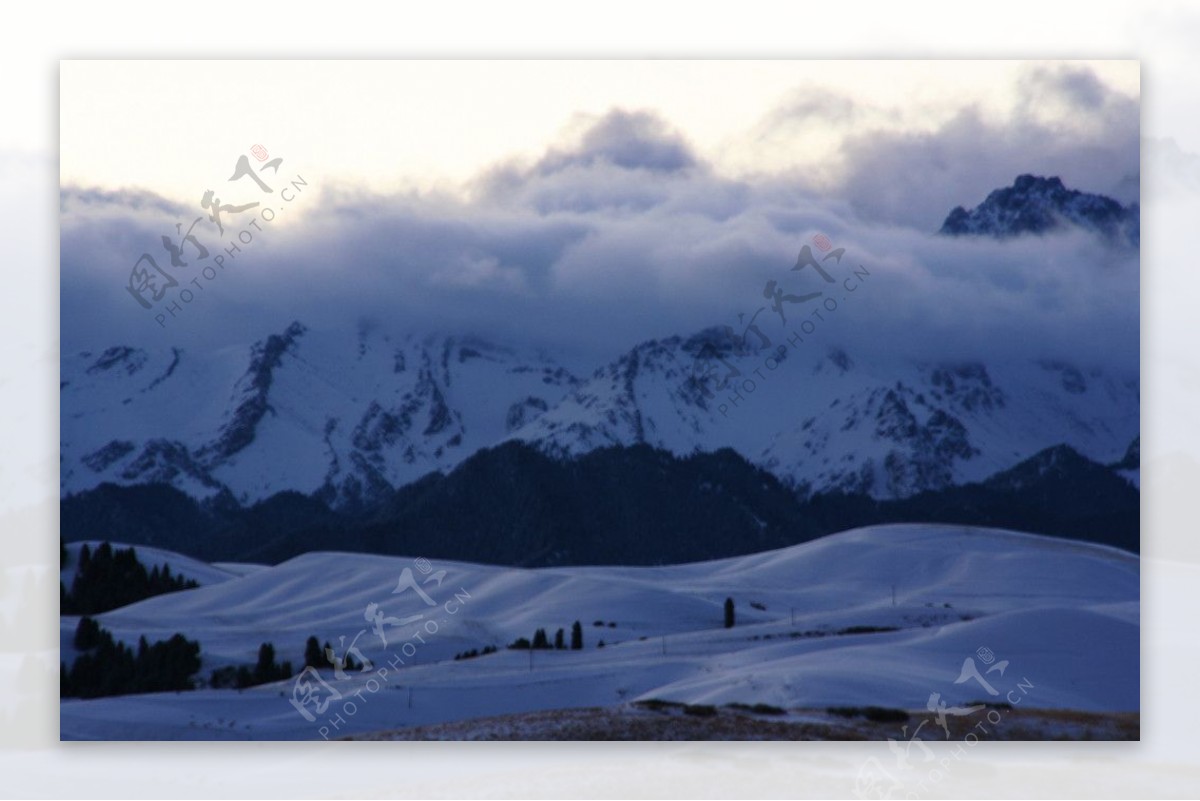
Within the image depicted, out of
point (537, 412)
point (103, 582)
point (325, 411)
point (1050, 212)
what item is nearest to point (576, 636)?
point (537, 412)

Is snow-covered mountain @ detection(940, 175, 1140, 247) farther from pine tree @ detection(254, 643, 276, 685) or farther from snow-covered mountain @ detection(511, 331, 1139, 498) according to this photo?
pine tree @ detection(254, 643, 276, 685)

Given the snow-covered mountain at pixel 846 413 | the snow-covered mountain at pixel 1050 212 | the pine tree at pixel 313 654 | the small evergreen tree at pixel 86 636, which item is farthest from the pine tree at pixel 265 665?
the snow-covered mountain at pixel 1050 212

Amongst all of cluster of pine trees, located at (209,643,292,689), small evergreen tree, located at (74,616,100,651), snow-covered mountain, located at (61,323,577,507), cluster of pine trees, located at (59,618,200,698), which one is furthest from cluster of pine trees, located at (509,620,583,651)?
small evergreen tree, located at (74,616,100,651)

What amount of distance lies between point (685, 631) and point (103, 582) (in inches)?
163

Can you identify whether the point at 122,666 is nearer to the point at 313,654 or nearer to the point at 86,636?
the point at 86,636

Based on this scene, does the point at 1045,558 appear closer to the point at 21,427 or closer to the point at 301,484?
the point at 301,484

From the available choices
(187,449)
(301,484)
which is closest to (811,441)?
(301,484)

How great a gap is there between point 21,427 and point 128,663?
182 centimetres

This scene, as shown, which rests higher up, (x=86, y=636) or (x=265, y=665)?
(x=86, y=636)

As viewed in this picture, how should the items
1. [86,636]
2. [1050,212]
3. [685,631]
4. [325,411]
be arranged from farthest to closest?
[325,411] < [685,631] < [1050,212] < [86,636]

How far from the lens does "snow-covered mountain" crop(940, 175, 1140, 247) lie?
36.4 ft

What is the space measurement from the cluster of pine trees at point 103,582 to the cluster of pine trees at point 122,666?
0.45ft

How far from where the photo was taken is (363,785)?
35.3 ft

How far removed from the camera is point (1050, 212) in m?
11.1
